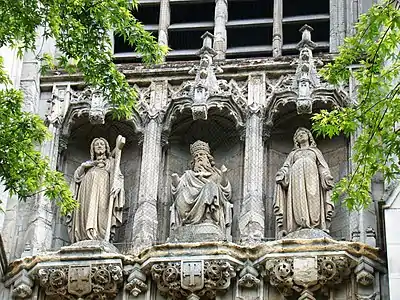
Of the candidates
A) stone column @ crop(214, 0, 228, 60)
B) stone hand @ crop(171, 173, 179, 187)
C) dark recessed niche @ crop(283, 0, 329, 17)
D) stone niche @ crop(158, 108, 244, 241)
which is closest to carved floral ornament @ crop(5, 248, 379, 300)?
stone hand @ crop(171, 173, 179, 187)

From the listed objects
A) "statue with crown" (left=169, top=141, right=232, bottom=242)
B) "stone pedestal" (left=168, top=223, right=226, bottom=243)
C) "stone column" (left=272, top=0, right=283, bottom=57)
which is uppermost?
"stone column" (left=272, top=0, right=283, bottom=57)

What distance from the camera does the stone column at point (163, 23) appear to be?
75.4 feet

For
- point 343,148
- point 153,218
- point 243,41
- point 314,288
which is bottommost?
point 314,288

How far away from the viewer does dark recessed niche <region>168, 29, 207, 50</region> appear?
23.2 meters

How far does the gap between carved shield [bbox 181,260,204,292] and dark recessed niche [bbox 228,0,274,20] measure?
6066 millimetres

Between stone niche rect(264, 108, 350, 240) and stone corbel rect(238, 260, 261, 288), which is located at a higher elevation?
stone niche rect(264, 108, 350, 240)

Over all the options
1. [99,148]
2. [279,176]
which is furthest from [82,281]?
[279,176]

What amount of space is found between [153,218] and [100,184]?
3.36 feet

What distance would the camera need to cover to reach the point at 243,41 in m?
23.2

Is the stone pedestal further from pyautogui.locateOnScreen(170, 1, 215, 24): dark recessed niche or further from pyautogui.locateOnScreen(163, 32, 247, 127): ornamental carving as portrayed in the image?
pyautogui.locateOnScreen(170, 1, 215, 24): dark recessed niche

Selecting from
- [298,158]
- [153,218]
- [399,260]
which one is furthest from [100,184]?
[399,260]

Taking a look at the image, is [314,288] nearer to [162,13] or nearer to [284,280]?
[284,280]

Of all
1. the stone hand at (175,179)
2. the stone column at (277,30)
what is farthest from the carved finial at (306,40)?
the stone hand at (175,179)

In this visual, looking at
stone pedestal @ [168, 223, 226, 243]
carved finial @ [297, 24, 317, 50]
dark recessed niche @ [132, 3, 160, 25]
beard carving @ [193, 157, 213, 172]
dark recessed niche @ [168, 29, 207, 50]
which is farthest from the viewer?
dark recessed niche @ [132, 3, 160, 25]
